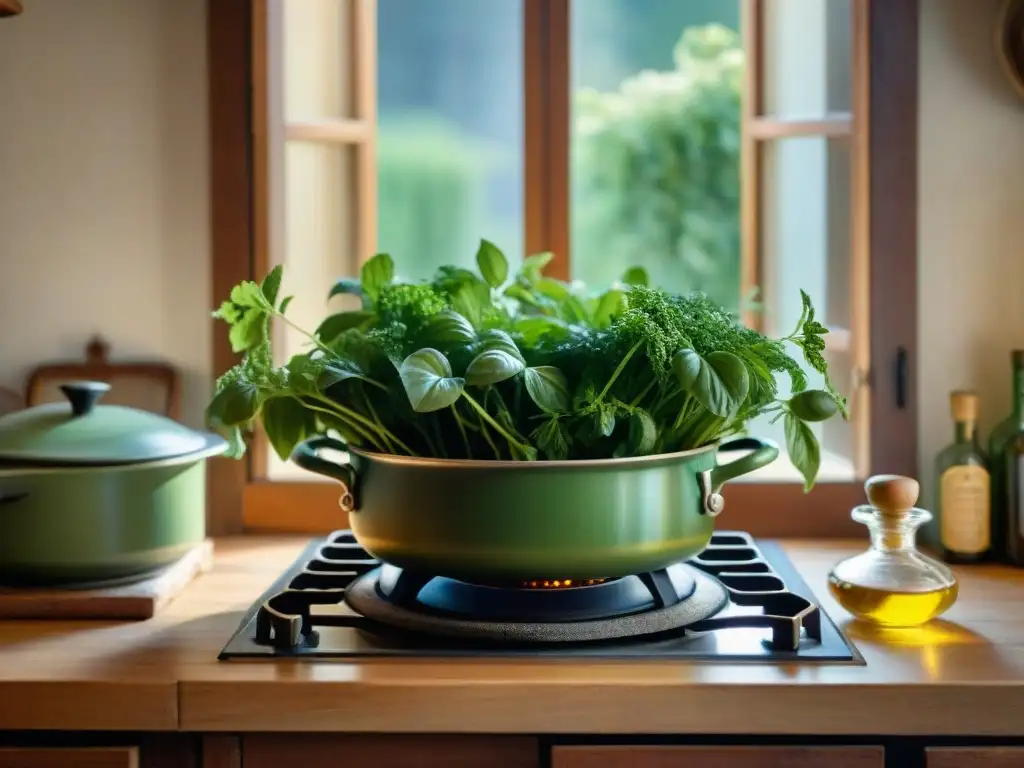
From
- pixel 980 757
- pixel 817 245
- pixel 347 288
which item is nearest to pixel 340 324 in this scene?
pixel 347 288

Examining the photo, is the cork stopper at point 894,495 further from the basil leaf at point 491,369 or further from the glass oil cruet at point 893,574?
the basil leaf at point 491,369

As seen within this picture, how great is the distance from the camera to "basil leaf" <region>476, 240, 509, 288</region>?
1295 millimetres

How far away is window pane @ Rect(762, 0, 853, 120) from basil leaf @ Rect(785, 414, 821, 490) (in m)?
0.75

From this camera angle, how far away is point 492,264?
4.25 feet

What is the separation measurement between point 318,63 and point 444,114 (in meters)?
3.55

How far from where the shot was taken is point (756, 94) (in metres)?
2.26

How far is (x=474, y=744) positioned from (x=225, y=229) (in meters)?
0.93

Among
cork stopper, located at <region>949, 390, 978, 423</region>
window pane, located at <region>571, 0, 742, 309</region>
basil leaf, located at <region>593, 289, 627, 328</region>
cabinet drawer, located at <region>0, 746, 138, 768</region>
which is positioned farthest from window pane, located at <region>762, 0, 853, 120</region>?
window pane, located at <region>571, 0, 742, 309</region>

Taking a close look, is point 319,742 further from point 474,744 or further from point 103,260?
point 103,260

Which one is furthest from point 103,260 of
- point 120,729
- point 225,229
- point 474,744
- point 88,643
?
point 474,744

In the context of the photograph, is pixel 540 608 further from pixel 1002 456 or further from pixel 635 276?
pixel 1002 456

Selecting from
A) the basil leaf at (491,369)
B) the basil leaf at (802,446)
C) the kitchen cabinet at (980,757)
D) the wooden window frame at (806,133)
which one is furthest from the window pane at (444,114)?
the kitchen cabinet at (980,757)

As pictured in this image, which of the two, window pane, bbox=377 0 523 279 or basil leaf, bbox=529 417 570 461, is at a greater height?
window pane, bbox=377 0 523 279

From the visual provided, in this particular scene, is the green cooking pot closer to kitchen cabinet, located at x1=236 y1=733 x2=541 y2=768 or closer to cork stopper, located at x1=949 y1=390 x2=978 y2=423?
kitchen cabinet, located at x1=236 y1=733 x2=541 y2=768
